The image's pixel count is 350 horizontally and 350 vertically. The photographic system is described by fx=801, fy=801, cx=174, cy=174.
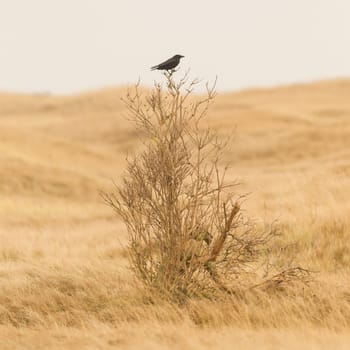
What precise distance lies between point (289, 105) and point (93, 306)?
41.7 m

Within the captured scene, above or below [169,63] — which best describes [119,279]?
below

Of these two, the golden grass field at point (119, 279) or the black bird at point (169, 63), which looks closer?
the golden grass field at point (119, 279)

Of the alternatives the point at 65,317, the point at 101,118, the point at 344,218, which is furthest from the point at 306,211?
the point at 101,118

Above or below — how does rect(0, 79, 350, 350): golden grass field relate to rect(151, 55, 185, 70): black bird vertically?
below

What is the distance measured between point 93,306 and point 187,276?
99 cm

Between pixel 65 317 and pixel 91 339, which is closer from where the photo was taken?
pixel 91 339

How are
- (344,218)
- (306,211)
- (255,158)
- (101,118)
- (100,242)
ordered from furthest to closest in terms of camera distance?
(101,118), (255,158), (100,242), (306,211), (344,218)

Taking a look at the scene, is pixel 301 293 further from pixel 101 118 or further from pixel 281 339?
pixel 101 118

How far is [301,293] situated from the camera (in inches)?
312

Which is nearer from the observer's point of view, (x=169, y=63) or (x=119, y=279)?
(x=169, y=63)

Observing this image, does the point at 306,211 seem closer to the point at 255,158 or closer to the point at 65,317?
the point at 65,317

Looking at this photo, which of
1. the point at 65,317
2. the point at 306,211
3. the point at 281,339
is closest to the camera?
the point at 281,339

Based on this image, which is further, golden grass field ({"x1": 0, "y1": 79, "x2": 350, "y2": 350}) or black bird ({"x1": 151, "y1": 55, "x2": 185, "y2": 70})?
black bird ({"x1": 151, "y1": 55, "x2": 185, "y2": 70})

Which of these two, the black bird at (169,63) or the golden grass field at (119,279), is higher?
the black bird at (169,63)
